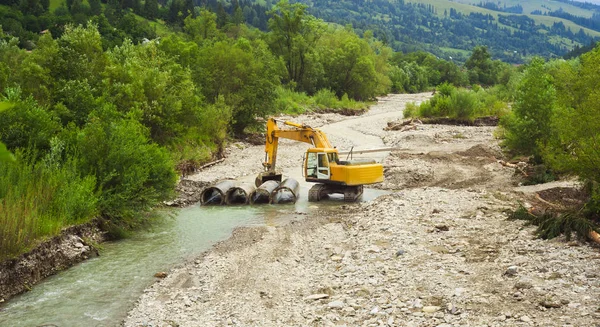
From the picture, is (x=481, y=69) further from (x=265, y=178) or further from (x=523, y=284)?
(x=523, y=284)

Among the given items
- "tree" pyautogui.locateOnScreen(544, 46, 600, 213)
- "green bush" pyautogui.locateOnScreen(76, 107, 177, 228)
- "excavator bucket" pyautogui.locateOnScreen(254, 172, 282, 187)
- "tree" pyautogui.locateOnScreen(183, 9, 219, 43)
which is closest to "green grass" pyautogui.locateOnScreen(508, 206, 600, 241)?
"tree" pyautogui.locateOnScreen(544, 46, 600, 213)

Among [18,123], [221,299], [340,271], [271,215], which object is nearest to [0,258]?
[221,299]

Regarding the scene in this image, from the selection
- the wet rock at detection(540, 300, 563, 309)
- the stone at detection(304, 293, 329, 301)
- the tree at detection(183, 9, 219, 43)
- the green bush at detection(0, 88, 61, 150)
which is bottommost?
the stone at detection(304, 293, 329, 301)

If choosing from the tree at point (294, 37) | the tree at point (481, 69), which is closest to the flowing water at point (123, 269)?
the tree at point (294, 37)

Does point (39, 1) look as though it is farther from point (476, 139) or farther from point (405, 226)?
point (405, 226)

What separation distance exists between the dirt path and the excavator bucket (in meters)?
5.18

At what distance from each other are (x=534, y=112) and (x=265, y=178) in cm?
1674

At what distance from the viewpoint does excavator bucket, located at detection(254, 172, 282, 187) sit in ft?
91.2

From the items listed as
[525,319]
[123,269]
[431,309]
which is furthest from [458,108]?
[525,319]

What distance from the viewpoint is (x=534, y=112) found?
33500 mm

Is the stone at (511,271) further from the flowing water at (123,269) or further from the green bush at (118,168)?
the green bush at (118,168)

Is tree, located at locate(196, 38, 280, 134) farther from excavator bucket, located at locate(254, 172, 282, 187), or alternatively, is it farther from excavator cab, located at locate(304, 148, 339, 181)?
excavator cab, located at locate(304, 148, 339, 181)

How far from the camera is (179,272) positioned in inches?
612

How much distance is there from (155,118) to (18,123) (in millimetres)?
10936
